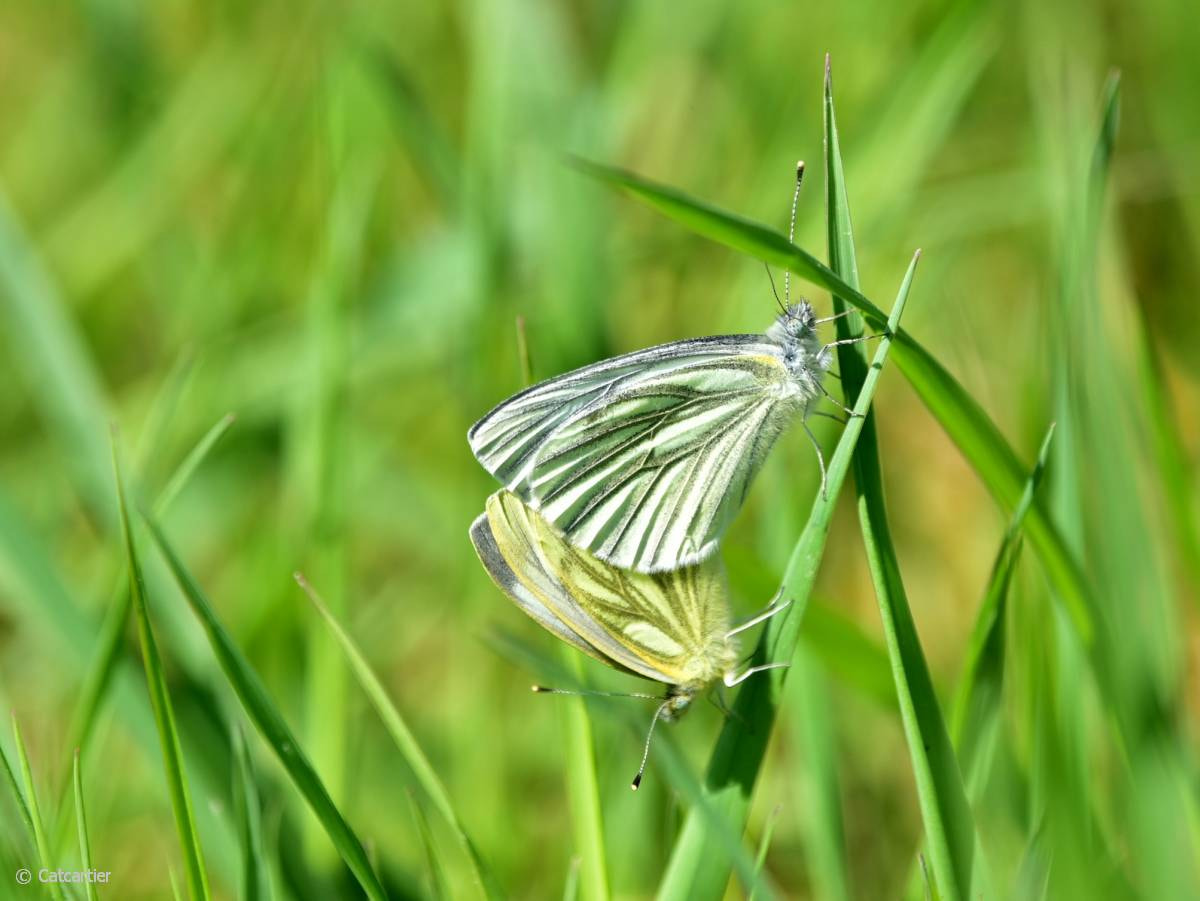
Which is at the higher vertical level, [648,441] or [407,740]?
[648,441]

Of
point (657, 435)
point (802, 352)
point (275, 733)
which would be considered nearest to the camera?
point (275, 733)

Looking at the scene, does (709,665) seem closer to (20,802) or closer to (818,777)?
(818,777)

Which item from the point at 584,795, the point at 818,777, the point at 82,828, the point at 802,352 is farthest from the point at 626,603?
the point at 82,828

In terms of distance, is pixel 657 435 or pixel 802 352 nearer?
pixel 802 352

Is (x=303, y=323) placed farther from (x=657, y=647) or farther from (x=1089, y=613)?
(x=1089, y=613)

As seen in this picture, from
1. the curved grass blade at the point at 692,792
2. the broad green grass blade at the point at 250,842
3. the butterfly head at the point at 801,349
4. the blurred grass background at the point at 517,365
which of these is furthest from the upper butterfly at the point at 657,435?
the broad green grass blade at the point at 250,842

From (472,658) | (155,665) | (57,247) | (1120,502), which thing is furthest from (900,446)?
(57,247)

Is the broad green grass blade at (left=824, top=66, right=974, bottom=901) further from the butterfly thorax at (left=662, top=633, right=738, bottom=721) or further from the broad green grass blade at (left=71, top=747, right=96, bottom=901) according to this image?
the broad green grass blade at (left=71, top=747, right=96, bottom=901)

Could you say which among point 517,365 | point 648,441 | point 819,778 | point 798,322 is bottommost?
point 819,778
